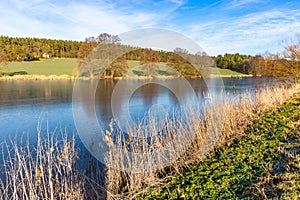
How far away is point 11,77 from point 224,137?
3710cm

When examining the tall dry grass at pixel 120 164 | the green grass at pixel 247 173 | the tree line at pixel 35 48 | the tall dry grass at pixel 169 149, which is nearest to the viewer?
the green grass at pixel 247 173

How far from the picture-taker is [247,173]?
361cm

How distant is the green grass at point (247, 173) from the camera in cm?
306

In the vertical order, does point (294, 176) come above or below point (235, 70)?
below

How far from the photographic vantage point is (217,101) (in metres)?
7.35

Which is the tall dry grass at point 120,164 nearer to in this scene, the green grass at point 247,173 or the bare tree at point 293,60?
the green grass at point 247,173

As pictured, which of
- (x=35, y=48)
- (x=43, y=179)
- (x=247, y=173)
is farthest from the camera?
(x=35, y=48)

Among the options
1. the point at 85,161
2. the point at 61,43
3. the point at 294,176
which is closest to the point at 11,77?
the point at 61,43

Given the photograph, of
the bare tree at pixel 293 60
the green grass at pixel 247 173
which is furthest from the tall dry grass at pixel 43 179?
the bare tree at pixel 293 60

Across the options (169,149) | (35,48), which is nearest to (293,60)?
(169,149)

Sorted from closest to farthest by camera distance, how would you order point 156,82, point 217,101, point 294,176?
point 294,176
point 217,101
point 156,82

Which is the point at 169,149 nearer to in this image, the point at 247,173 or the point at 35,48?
the point at 247,173

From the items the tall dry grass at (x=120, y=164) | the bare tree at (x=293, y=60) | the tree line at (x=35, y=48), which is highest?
the tree line at (x=35, y=48)

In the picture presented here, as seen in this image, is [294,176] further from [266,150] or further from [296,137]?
[296,137]
